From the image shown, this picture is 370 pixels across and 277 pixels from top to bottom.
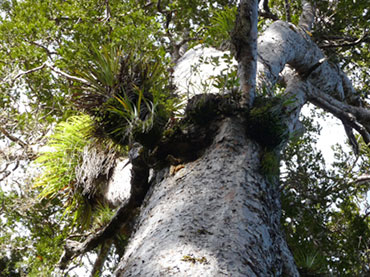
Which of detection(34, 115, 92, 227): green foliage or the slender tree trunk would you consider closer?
the slender tree trunk

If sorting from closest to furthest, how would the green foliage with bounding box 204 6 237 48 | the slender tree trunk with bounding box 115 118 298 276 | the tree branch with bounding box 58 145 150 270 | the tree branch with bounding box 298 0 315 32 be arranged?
the slender tree trunk with bounding box 115 118 298 276, the tree branch with bounding box 58 145 150 270, the green foliage with bounding box 204 6 237 48, the tree branch with bounding box 298 0 315 32

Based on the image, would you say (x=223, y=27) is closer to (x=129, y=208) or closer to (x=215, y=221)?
(x=129, y=208)

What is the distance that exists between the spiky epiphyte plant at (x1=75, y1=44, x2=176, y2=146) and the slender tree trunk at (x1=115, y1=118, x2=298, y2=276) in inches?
37.6

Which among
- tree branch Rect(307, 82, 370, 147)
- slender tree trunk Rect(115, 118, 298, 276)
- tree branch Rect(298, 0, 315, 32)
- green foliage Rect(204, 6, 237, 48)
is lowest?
slender tree trunk Rect(115, 118, 298, 276)

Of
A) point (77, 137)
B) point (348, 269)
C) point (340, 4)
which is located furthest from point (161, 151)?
point (340, 4)

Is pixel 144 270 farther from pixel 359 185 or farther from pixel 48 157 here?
pixel 359 185

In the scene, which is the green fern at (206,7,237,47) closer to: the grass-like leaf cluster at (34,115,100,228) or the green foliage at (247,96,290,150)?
the green foliage at (247,96,290,150)

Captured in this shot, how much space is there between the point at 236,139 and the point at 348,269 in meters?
2.96

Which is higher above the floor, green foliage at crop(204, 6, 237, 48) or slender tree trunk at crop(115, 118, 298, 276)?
green foliage at crop(204, 6, 237, 48)

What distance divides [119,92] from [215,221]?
2.04 m

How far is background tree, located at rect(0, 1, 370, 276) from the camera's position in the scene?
1609mm

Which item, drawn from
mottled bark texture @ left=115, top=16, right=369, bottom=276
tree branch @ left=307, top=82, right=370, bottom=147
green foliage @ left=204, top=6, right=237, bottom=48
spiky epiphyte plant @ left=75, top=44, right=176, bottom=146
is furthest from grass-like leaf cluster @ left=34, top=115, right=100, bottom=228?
tree branch @ left=307, top=82, right=370, bottom=147

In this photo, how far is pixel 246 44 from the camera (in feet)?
8.19

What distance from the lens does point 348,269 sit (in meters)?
4.08
